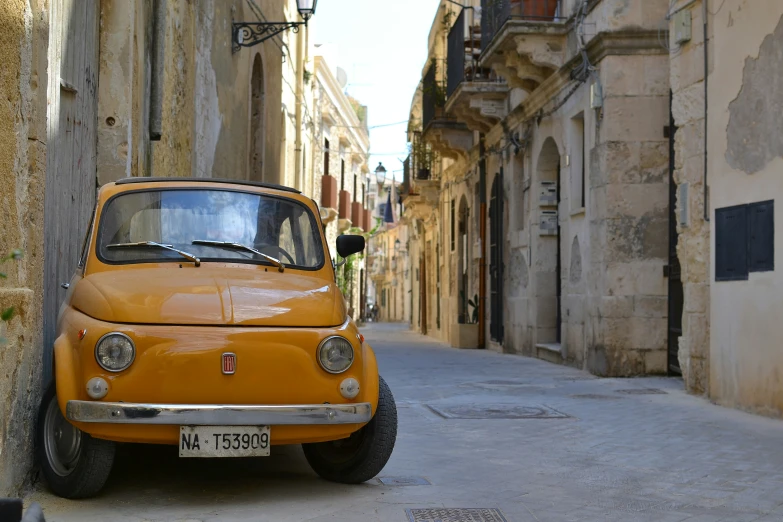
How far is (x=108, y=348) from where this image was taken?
4.70 m

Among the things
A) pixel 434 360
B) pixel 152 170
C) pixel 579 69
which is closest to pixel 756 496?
pixel 152 170

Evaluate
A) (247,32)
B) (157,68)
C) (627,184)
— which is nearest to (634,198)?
(627,184)

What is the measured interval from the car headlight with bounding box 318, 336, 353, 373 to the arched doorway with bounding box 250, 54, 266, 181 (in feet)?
43.2

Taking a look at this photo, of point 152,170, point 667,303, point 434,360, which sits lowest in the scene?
point 434,360

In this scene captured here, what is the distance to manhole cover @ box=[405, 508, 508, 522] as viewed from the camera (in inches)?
183

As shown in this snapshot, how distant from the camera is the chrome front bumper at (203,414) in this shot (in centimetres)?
460

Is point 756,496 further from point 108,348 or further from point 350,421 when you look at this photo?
point 108,348

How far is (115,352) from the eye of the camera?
4.70 metres

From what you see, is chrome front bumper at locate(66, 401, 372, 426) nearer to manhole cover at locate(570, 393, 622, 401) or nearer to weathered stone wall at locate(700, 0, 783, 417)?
weathered stone wall at locate(700, 0, 783, 417)

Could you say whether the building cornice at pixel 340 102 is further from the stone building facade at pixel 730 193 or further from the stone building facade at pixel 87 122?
the stone building facade at pixel 730 193

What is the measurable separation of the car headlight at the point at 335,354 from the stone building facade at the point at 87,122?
57.5 inches

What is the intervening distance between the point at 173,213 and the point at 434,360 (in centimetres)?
1062

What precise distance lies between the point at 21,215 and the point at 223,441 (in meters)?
1.47

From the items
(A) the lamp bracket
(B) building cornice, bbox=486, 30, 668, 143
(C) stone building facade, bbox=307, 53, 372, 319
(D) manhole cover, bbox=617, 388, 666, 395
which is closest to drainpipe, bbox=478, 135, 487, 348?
(B) building cornice, bbox=486, 30, 668, 143
